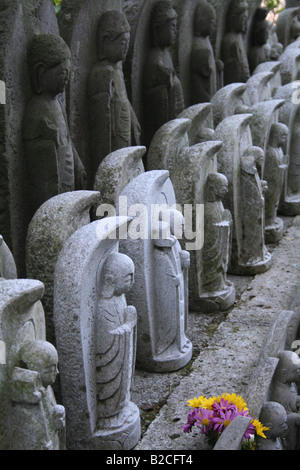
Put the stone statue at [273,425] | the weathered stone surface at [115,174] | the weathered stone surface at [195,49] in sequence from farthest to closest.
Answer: the weathered stone surface at [195,49], the weathered stone surface at [115,174], the stone statue at [273,425]

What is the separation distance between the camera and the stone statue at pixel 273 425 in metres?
3.66

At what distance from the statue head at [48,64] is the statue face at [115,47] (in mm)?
847

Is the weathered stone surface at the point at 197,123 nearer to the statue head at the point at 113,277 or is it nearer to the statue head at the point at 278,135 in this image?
the statue head at the point at 278,135

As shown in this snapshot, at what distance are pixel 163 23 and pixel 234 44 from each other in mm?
2112

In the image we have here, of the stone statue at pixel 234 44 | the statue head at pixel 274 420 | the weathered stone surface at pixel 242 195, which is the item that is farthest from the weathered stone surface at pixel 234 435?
the stone statue at pixel 234 44

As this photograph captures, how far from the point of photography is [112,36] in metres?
5.34

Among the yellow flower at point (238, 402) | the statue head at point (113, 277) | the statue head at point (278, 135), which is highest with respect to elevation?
the statue head at point (278, 135)

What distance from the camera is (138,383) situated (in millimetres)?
4336

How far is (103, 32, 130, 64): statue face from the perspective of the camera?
17.6ft

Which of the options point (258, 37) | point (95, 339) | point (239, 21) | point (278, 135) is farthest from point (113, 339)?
point (258, 37)

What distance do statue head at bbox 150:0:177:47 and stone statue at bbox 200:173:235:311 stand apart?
161cm

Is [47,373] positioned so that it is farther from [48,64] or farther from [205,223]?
[205,223]
